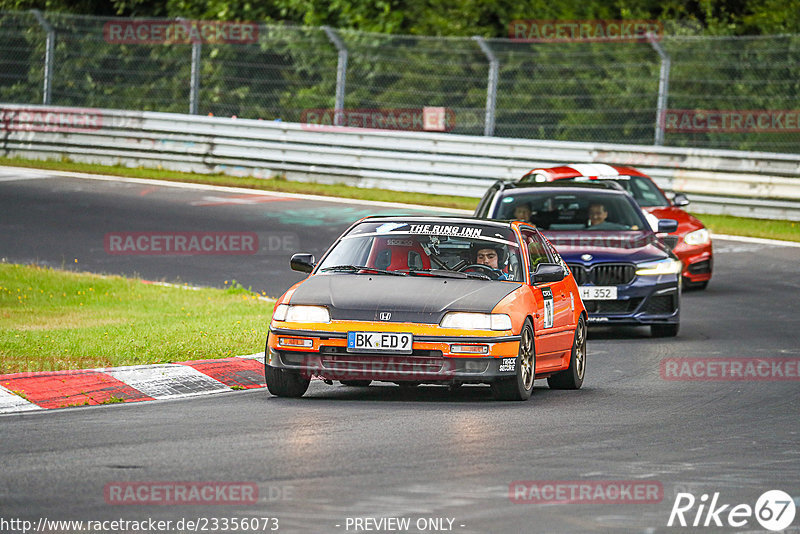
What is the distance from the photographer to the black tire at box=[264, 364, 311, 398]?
1015 centimetres

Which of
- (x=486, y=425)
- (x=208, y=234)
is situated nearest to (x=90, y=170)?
(x=208, y=234)

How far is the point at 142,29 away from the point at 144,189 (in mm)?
7010

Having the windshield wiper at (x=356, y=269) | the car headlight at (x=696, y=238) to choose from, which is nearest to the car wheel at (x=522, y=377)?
the windshield wiper at (x=356, y=269)

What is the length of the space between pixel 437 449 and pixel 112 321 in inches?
265

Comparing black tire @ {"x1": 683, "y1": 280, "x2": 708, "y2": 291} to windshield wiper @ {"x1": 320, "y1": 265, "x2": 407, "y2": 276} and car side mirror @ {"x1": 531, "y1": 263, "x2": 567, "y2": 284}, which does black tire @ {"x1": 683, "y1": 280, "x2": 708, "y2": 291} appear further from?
windshield wiper @ {"x1": 320, "y1": 265, "x2": 407, "y2": 276}

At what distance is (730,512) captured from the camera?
6602mm

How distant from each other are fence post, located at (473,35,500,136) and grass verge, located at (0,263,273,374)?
33.9 feet

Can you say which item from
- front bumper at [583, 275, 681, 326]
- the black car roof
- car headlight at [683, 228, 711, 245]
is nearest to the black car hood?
front bumper at [583, 275, 681, 326]

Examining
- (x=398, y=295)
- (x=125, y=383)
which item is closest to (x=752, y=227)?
(x=398, y=295)

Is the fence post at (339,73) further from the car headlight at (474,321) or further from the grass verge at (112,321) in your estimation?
the car headlight at (474,321)

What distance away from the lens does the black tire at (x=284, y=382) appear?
1015 cm

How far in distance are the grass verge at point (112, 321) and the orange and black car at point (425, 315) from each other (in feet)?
5.08

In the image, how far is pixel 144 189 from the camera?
87.2 feet

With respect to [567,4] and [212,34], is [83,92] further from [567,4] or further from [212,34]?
[567,4]
